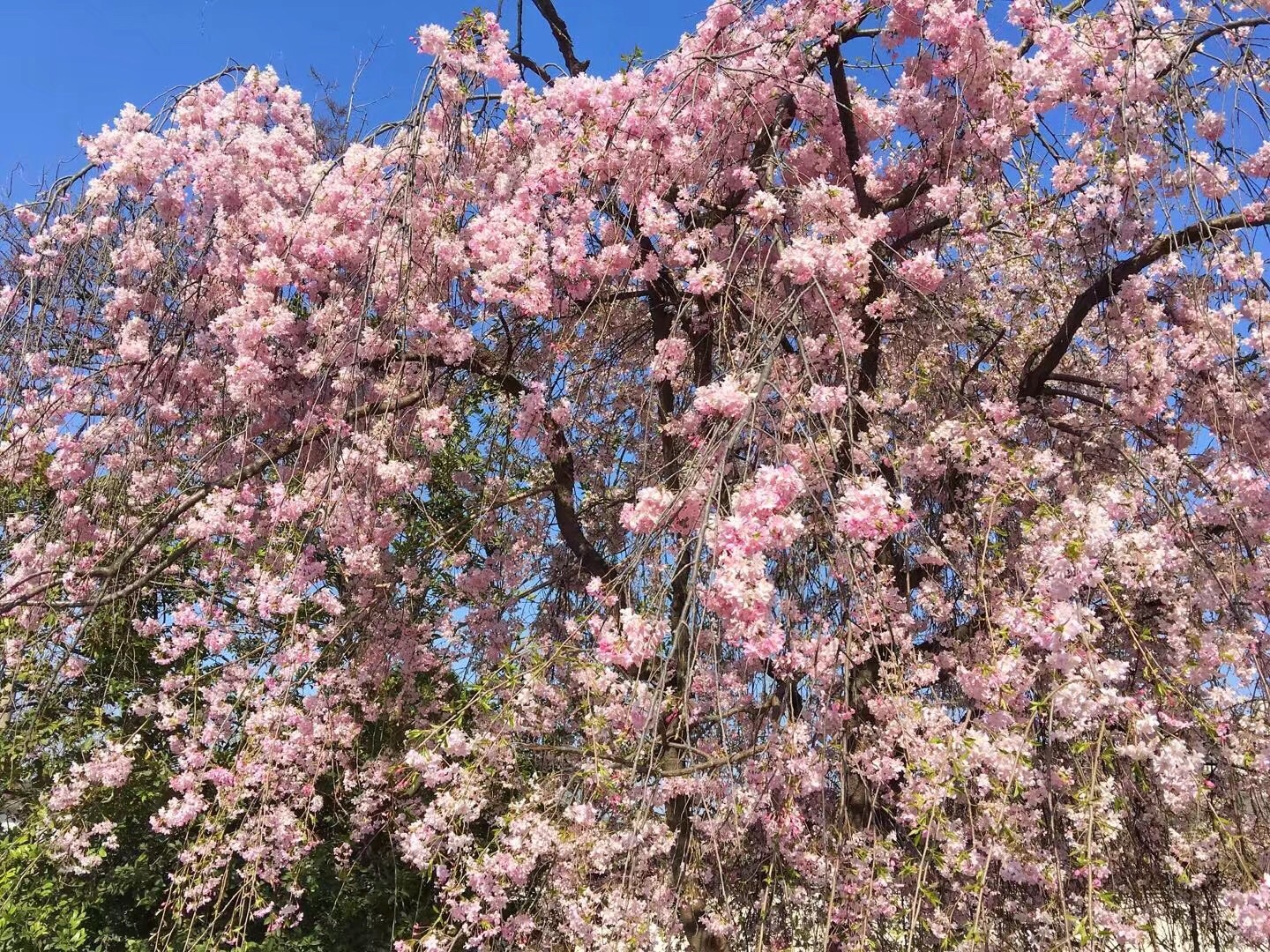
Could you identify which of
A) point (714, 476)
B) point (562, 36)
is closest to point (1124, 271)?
point (714, 476)

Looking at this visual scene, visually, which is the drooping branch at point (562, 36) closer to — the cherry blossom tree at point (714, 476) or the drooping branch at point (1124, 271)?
the cherry blossom tree at point (714, 476)

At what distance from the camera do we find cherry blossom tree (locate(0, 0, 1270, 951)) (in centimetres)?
238

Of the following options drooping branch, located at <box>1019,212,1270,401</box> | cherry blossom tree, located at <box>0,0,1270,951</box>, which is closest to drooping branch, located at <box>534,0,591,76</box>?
cherry blossom tree, located at <box>0,0,1270,951</box>

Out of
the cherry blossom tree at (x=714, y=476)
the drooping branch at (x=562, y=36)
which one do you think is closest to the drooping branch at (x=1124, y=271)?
the cherry blossom tree at (x=714, y=476)

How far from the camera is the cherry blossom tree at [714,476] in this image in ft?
7.79

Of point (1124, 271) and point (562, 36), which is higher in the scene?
point (562, 36)

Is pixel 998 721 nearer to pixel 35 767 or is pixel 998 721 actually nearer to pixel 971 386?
pixel 971 386

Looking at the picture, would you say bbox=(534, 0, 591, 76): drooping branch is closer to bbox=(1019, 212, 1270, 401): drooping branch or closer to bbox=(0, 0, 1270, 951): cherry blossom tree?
bbox=(0, 0, 1270, 951): cherry blossom tree

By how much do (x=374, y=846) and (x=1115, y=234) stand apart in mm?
5775

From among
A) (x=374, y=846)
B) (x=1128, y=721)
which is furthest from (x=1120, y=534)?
(x=374, y=846)

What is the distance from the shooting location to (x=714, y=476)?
213 centimetres

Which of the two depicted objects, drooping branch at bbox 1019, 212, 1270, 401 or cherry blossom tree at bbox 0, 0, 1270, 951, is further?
drooping branch at bbox 1019, 212, 1270, 401

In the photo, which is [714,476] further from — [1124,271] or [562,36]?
[562,36]

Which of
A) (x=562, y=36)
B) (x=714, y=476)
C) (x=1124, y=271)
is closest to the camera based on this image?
(x=714, y=476)
